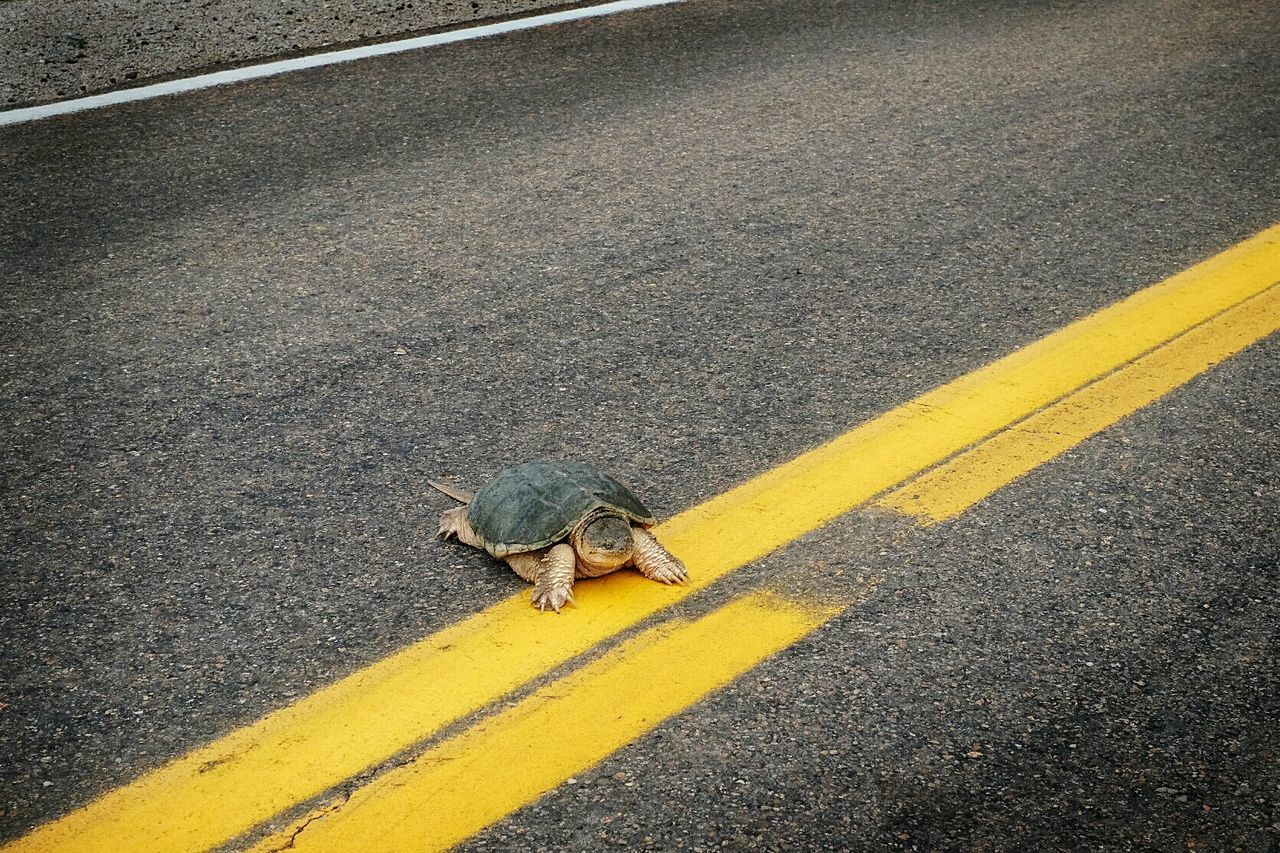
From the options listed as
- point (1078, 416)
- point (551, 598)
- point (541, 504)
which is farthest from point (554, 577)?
point (1078, 416)

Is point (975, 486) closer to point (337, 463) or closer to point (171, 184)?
point (337, 463)

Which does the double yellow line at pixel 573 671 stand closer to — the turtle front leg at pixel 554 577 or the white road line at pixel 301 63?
the turtle front leg at pixel 554 577

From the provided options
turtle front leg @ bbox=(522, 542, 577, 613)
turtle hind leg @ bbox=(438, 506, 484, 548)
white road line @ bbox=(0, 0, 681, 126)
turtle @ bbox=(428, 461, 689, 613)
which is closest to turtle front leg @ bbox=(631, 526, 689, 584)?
turtle @ bbox=(428, 461, 689, 613)

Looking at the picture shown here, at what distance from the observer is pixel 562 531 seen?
2697mm

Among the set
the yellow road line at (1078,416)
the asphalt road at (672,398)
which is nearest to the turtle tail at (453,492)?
the asphalt road at (672,398)

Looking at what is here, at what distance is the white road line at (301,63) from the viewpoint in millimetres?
Result: 5781

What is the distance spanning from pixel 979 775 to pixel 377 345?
86.2 inches

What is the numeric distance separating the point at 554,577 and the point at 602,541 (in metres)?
0.12

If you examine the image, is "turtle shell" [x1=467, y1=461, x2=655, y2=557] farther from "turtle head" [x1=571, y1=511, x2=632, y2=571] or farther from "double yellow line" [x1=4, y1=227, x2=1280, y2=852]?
"double yellow line" [x1=4, y1=227, x2=1280, y2=852]

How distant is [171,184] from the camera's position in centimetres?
498

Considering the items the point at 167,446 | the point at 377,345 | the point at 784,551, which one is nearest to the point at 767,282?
the point at 377,345

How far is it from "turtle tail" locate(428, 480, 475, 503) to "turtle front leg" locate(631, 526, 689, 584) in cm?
44

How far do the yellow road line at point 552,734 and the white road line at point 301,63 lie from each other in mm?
4431

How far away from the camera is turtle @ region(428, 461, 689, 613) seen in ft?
8.79
